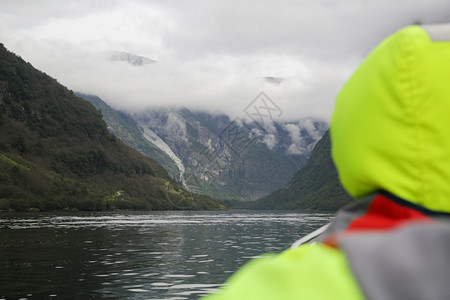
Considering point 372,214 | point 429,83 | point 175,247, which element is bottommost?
point 175,247

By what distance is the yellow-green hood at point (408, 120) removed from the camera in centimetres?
98

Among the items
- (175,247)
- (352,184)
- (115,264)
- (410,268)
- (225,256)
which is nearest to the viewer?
(410,268)

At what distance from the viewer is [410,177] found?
1009 millimetres

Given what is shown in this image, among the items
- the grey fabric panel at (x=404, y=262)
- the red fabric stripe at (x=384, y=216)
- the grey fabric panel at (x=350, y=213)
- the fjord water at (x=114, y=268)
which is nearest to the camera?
the grey fabric panel at (x=404, y=262)

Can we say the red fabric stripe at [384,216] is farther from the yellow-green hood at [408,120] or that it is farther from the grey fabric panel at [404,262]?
the grey fabric panel at [404,262]

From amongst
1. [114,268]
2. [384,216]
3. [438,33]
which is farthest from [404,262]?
[114,268]

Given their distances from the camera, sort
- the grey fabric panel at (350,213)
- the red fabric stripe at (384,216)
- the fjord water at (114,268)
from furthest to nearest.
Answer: the fjord water at (114,268) < the grey fabric panel at (350,213) < the red fabric stripe at (384,216)

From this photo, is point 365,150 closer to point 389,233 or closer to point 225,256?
point 389,233

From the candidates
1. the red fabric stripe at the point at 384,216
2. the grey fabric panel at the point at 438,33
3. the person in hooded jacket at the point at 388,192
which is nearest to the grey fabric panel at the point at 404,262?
the person in hooded jacket at the point at 388,192

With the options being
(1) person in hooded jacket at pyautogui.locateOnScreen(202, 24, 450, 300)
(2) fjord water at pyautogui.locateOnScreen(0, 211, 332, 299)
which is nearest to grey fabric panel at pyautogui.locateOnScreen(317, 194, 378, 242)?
(1) person in hooded jacket at pyautogui.locateOnScreen(202, 24, 450, 300)

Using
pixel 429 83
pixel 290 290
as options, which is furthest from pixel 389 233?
pixel 429 83

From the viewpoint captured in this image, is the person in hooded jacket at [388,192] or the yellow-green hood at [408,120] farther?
the yellow-green hood at [408,120]

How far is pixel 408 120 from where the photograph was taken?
982 millimetres

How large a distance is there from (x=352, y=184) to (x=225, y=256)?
32.2m
